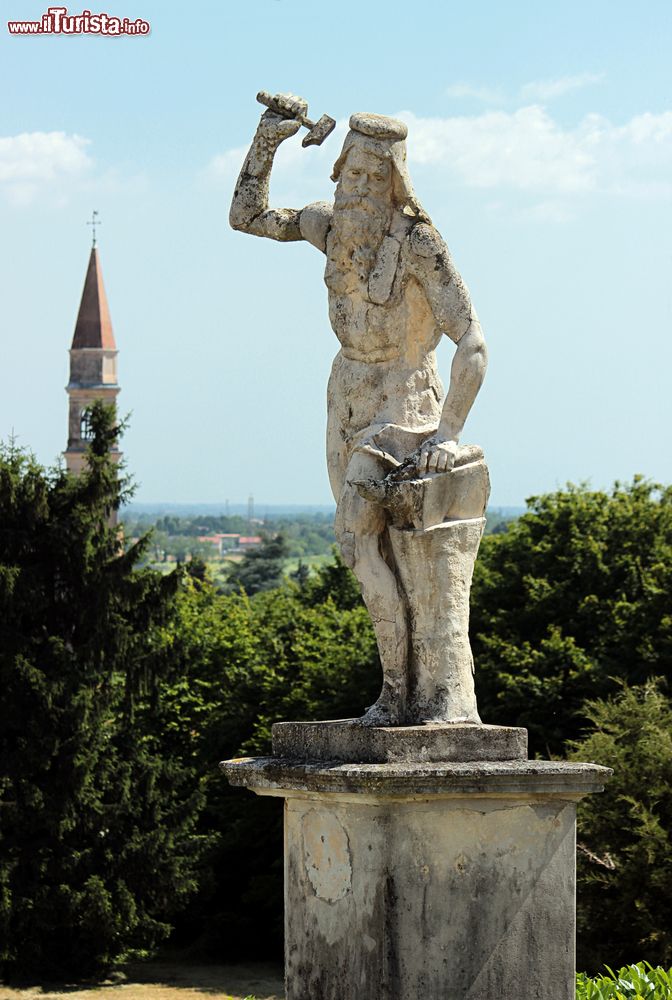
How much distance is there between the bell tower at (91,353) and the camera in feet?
335

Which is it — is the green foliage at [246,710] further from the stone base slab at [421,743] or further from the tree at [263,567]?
the tree at [263,567]

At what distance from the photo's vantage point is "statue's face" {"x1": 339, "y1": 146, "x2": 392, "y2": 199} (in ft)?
31.1

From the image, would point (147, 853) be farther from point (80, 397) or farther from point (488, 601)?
point (80, 397)

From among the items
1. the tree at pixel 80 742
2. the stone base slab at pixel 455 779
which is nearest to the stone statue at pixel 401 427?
the stone base slab at pixel 455 779

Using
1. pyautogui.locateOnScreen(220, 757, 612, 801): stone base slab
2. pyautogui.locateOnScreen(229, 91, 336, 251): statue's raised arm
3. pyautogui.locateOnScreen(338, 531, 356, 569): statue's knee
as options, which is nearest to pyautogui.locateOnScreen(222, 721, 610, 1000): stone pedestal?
pyautogui.locateOnScreen(220, 757, 612, 801): stone base slab

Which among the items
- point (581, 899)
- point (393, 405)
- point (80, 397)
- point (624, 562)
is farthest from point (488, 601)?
point (80, 397)

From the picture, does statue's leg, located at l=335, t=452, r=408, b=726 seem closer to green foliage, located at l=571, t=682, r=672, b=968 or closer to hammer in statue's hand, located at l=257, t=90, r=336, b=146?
hammer in statue's hand, located at l=257, t=90, r=336, b=146

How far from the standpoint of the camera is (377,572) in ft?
30.6

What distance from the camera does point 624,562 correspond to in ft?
108

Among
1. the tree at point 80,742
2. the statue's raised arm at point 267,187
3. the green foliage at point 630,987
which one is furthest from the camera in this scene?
the tree at point 80,742

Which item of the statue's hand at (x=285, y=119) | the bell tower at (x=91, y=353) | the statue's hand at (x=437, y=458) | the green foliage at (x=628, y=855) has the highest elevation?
the bell tower at (x=91, y=353)

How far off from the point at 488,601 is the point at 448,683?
2464cm

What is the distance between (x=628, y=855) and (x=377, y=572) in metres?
16.0

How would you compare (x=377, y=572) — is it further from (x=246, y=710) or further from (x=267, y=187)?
(x=246, y=710)
